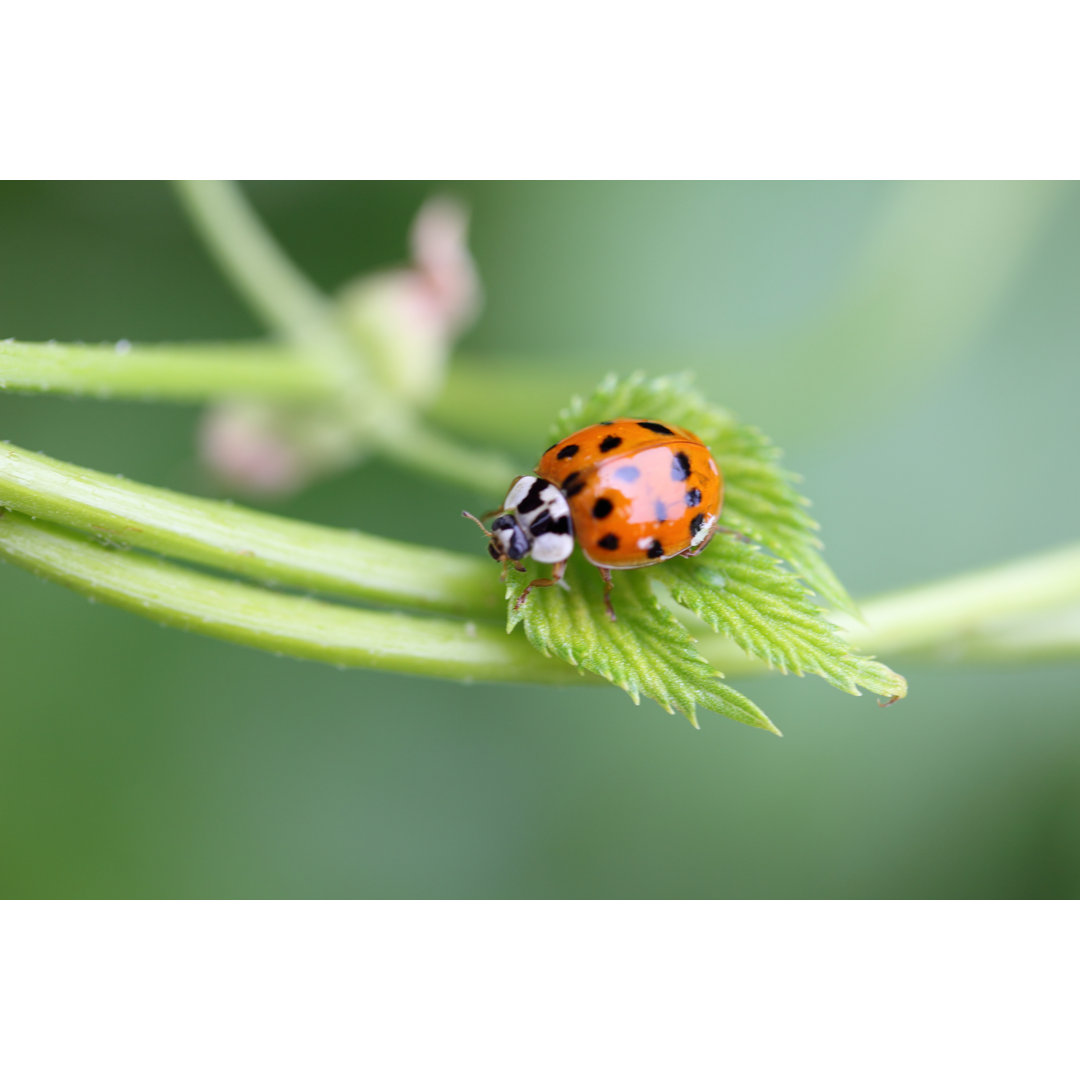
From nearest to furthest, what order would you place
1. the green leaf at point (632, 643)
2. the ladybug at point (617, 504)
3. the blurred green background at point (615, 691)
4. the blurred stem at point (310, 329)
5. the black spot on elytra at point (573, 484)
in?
the green leaf at point (632, 643) < the ladybug at point (617, 504) < the black spot on elytra at point (573, 484) < the blurred stem at point (310, 329) < the blurred green background at point (615, 691)

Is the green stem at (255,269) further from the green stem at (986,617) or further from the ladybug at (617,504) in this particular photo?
the green stem at (986,617)

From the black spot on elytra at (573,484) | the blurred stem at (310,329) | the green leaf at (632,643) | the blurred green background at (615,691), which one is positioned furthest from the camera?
the blurred green background at (615,691)

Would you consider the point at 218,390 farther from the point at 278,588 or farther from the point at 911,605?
the point at 911,605

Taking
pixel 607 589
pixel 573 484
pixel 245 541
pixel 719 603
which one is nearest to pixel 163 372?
pixel 245 541

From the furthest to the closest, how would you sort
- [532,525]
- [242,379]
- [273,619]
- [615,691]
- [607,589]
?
1. [615,691]
2. [242,379]
3. [532,525]
4. [607,589]
5. [273,619]

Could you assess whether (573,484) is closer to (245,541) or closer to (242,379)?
(245,541)

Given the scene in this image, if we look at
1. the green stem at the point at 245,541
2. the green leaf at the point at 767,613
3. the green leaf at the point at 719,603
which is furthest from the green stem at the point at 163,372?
the green leaf at the point at 767,613

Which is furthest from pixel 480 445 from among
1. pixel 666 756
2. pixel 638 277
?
pixel 666 756
